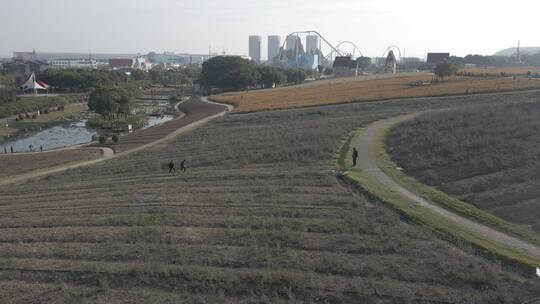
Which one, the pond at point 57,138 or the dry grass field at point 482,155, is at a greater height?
the dry grass field at point 482,155

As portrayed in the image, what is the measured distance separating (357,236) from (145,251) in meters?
6.86

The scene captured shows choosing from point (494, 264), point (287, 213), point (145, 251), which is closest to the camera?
point (494, 264)

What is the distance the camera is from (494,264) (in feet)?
39.3

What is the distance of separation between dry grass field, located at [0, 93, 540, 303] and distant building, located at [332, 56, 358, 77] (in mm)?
103767

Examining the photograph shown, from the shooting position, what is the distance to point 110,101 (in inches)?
2438

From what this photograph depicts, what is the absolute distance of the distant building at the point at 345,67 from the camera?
124 meters

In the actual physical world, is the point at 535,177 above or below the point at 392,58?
below

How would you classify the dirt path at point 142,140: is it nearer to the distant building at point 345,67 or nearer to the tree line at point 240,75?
the tree line at point 240,75

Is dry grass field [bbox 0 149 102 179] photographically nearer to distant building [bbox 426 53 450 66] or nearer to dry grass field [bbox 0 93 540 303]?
dry grass field [bbox 0 93 540 303]

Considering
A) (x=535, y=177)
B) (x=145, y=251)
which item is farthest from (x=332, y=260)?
(x=535, y=177)

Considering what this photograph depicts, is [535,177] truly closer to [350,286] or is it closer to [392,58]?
[350,286]

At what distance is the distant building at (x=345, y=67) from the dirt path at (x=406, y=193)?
93.3 m

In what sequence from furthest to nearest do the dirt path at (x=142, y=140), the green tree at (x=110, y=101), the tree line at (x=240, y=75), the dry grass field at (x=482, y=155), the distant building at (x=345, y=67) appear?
1. the distant building at (x=345, y=67)
2. the tree line at (x=240, y=75)
3. the green tree at (x=110, y=101)
4. the dirt path at (x=142, y=140)
5. the dry grass field at (x=482, y=155)

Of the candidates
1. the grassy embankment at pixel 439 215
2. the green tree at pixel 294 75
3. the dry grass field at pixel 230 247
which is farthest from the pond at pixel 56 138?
the green tree at pixel 294 75
